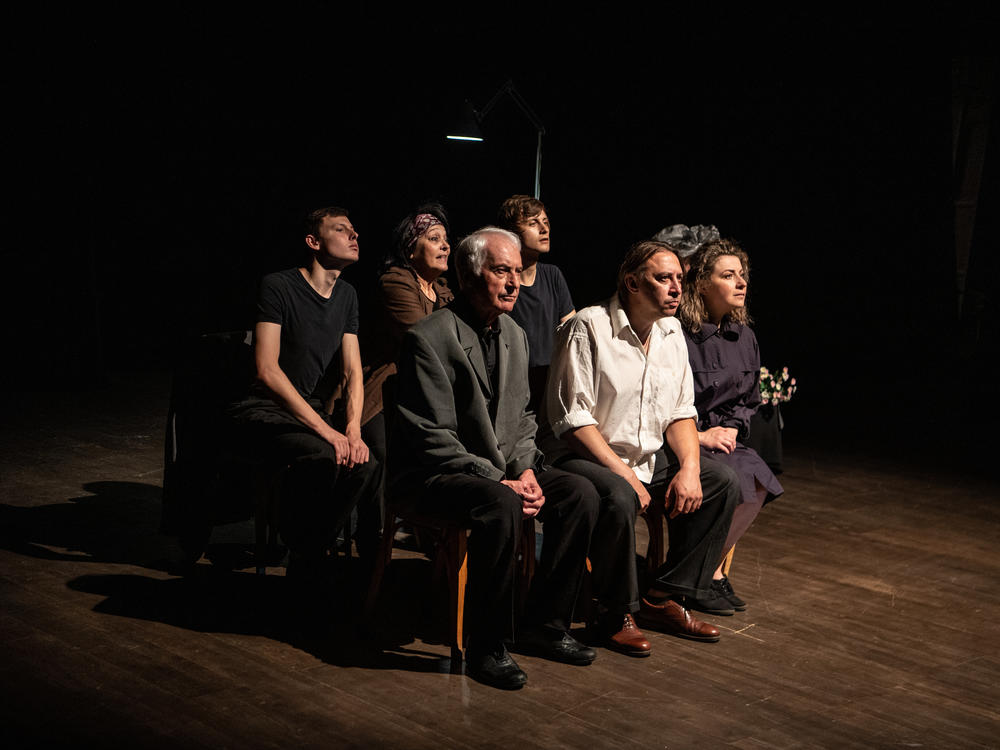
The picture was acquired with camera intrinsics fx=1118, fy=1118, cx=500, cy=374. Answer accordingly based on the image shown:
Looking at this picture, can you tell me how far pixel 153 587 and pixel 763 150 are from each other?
284 inches

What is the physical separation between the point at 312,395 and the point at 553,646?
4.35 feet

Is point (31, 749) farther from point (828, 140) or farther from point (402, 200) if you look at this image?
point (828, 140)

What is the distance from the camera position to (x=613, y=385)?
3.46 metres

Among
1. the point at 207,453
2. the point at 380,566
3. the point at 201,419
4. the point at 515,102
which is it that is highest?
the point at 515,102

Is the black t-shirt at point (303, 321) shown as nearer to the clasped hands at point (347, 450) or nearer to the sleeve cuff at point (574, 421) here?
the clasped hands at point (347, 450)

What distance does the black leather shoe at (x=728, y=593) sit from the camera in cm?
371

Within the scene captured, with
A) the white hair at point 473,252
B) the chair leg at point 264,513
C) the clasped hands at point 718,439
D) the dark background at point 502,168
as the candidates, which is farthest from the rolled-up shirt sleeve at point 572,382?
the dark background at point 502,168

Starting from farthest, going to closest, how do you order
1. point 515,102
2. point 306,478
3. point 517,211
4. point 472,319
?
1. point 515,102
2. point 517,211
3. point 306,478
4. point 472,319

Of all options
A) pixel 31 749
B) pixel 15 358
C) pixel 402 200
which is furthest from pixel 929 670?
pixel 15 358

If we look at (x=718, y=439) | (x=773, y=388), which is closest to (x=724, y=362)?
(x=718, y=439)

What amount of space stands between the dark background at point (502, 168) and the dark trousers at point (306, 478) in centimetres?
339

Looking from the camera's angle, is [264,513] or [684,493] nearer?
[684,493]

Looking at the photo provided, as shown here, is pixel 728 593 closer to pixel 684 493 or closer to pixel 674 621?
pixel 674 621

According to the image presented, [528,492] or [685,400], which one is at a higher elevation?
[685,400]
